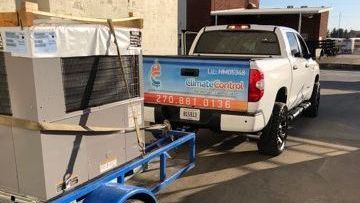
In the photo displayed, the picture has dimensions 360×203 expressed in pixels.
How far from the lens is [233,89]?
18.9ft

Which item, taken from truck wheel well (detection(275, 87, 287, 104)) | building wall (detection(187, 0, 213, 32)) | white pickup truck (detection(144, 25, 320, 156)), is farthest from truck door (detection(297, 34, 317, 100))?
building wall (detection(187, 0, 213, 32))

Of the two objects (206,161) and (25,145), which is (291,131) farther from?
(25,145)

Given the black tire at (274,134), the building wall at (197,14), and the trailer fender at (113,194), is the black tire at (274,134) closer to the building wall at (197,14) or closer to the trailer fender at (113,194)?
the trailer fender at (113,194)

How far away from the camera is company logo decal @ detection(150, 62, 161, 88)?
625 centimetres

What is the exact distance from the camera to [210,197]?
501cm

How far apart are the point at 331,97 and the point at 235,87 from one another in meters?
8.61

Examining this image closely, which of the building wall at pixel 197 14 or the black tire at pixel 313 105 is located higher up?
the building wall at pixel 197 14

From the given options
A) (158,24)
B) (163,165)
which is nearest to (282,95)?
(163,165)

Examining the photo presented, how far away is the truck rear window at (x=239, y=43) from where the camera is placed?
7.40 meters

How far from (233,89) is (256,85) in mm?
314

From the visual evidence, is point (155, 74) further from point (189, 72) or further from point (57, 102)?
point (57, 102)

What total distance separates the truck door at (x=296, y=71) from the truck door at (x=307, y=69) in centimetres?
18

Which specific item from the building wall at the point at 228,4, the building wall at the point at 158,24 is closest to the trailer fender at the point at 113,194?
the building wall at the point at 158,24

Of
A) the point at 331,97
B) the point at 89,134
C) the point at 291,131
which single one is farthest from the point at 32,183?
the point at 331,97
